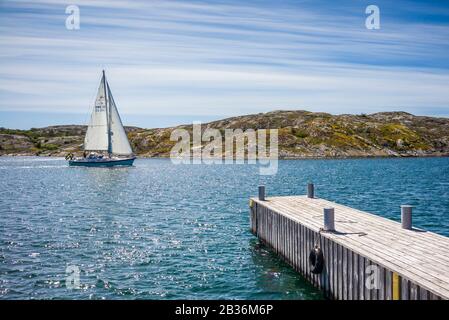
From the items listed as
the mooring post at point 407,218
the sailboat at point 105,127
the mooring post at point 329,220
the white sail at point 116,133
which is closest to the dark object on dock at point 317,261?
the mooring post at point 329,220

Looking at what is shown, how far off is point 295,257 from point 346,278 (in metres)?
5.79

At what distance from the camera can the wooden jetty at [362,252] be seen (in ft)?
42.3

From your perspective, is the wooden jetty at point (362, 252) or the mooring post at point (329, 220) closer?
the wooden jetty at point (362, 252)

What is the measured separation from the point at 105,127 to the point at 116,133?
3513 mm

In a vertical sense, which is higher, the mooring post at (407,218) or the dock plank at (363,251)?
the mooring post at (407,218)

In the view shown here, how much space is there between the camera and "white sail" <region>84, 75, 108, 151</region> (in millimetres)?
111562

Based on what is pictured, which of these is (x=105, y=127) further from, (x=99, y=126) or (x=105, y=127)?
(x=99, y=126)

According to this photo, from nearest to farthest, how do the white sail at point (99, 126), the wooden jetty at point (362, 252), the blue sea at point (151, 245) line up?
the wooden jetty at point (362, 252)
the blue sea at point (151, 245)
the white sail at point (99, 126)

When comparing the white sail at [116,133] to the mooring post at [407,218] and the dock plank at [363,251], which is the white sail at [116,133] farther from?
the mooring post at [407,218]

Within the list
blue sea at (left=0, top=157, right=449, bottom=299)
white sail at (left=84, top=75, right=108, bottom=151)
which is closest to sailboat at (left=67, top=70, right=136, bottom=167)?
white sail at (left=84, top=75, right=108, bottom=151)

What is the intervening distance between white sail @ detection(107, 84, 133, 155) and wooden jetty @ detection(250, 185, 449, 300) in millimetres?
93320

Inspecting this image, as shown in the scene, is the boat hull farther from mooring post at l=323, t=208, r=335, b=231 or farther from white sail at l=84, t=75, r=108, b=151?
mooring post at l=323, t=208, r=335, b=231

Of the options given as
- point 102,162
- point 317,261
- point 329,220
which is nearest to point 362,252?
point 317,261
